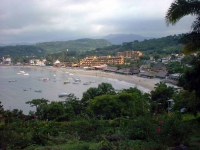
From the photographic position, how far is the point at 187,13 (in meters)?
5.50

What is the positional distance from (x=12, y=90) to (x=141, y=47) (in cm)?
4565

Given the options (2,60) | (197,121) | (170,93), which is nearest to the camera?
(197,121)

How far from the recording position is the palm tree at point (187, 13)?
542cm

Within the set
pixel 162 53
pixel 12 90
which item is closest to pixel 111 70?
pixel 162 53

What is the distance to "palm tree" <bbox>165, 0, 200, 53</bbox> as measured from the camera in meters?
5.42

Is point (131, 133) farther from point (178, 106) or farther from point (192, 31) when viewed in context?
point (178, 106)

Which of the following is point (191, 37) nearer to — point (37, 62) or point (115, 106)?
point (115, 106)

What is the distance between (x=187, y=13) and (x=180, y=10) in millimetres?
201

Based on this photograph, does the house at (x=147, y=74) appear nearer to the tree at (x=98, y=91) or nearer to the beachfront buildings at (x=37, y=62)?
the tree at (x=98, y=91)

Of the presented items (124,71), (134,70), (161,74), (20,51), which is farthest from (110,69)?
(20,51)

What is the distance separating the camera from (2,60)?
67.1 metres

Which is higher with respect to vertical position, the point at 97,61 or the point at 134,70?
the point at 97,61

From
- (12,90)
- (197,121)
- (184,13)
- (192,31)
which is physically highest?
(184,13)

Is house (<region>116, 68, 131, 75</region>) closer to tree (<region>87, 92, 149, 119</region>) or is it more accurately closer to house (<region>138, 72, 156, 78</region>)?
house (<region>138, 72, 156, 78</region>)
